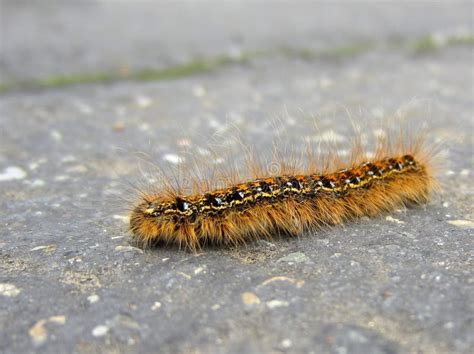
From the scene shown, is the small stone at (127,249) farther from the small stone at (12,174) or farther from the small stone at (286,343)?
the small stone at (12,174)

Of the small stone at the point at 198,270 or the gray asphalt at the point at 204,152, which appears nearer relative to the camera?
the gray asphalt at the point at 204,152

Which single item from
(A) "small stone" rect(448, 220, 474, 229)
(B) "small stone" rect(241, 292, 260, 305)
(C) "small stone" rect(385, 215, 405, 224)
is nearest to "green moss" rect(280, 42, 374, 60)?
(C) "small stone" rect(385, 215, 405, 224)

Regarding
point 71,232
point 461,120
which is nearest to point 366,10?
point 461,120

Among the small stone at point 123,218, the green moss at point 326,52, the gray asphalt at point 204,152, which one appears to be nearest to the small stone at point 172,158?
the gray asphalt at point 204,152

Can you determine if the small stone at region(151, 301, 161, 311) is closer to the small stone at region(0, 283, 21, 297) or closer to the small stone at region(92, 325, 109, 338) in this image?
the small stone at region(92, 325, 109, 338)

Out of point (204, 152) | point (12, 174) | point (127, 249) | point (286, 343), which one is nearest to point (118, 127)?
point (204, 152)

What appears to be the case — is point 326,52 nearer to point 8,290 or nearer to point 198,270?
point 198,270
